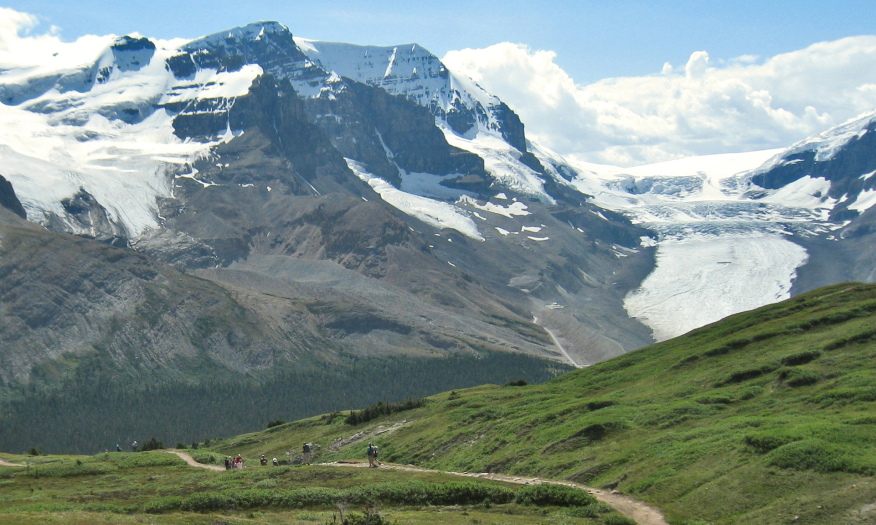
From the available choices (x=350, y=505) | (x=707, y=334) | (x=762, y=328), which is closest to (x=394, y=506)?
(x=350, y=505)

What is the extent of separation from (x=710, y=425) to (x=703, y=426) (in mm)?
563

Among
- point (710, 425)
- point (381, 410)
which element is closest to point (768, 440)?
point (710, 425)

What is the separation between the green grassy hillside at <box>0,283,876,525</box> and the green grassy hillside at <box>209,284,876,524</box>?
0.13 m

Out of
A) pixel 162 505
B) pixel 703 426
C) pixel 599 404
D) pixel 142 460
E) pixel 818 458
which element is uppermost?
pixel 142 460

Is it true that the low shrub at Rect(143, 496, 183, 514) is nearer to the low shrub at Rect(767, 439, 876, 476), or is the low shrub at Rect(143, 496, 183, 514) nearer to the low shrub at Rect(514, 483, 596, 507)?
the low shrub at Rect(514, 483, 596, 507)

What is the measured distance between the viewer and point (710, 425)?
69688 mm

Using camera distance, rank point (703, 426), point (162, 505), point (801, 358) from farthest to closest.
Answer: point (801, 358) → point (703, 426) → point (162, 505)

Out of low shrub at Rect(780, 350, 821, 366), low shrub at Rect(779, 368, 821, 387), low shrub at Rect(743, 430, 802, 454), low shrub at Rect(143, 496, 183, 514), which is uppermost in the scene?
low shrub at Rect(780, 350, 821, 366)

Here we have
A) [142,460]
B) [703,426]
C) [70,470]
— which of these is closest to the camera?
[703,426]

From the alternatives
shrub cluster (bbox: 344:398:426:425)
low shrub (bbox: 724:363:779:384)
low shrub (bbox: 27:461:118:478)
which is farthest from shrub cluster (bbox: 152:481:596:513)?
shrub cluster (bbox: 344:398:426:425)

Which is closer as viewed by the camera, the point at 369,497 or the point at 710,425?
the point at 369,497

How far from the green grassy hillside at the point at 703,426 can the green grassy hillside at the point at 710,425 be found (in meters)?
0.13

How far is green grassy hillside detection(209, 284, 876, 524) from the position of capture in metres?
54.0

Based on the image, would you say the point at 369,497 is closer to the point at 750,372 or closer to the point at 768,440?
the point at 768,440
